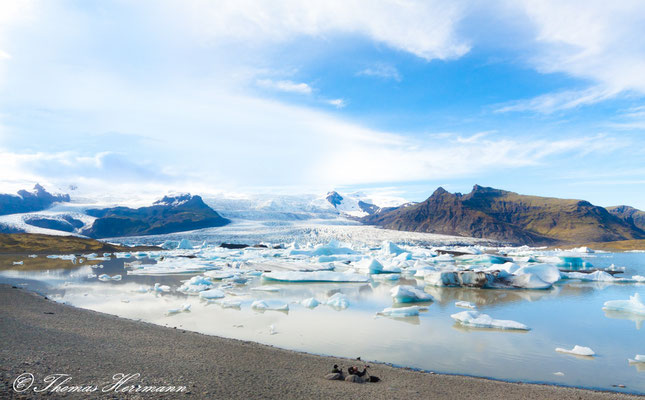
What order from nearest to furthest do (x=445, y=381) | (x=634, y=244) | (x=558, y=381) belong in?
(x=445, y=381)
(x=558, y=381)
(x=634, y=244)

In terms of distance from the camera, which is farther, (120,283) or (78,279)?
(78,279)

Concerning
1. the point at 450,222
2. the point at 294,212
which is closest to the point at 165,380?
the point at 294,212

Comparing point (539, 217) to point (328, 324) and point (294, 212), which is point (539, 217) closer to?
point (294, 212)

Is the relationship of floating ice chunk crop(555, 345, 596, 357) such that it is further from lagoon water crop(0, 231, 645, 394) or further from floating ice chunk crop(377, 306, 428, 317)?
floating ice chunk crop(377, 306, 428, 317)

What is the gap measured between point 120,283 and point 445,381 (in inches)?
634

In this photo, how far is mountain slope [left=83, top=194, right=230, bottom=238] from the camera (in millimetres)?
72200

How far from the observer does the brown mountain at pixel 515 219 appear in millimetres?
85500

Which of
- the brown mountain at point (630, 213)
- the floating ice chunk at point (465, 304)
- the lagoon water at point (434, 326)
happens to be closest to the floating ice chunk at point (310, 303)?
the lagoon water at point (434, 326)

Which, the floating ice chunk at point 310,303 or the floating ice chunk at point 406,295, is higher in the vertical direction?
the floating ice chunk at point 406,295

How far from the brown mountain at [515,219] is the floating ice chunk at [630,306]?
74702mm

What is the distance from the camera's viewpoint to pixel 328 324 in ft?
31.7

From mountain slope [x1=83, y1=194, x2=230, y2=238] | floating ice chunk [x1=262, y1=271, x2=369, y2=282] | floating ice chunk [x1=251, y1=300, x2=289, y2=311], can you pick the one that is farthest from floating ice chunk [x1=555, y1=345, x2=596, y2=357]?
mountain slope [x1=83, y1=194, x2=230, y2=238]

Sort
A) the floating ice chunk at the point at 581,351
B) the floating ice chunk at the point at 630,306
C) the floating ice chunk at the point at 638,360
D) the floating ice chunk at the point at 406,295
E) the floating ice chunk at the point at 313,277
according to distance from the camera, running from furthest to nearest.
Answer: the floating ice chunk at the point at 313,277
the floating ice chunk at the point at 406,295
the floating ice chunk at the point at 630,306
the floating ice chunk at the point at 581,351
the floating ice chunk at the point at 638,360

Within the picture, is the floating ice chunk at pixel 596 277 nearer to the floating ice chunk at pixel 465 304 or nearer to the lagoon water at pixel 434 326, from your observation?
the lagoon water at pixel 434 326
